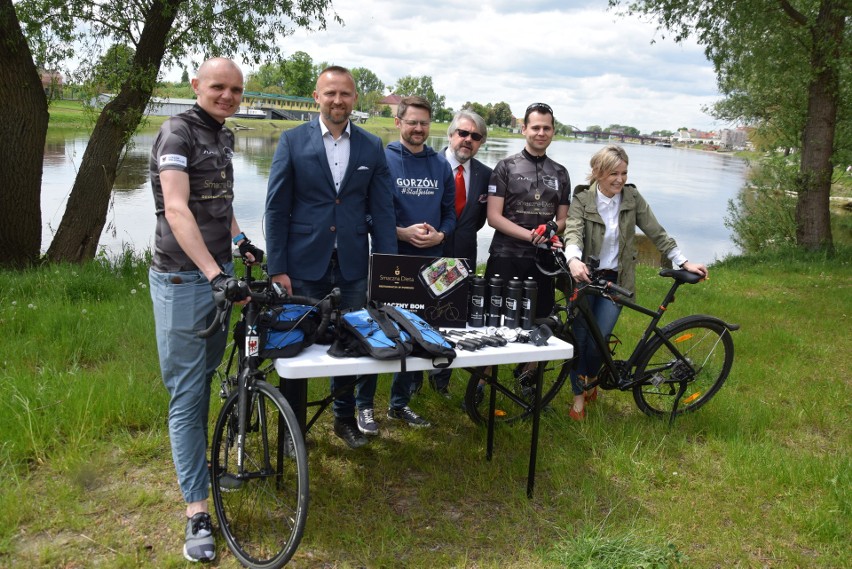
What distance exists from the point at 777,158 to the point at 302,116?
8499cm

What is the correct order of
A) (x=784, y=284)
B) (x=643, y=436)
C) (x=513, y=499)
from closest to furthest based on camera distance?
(x=513, y=499), (x=643, y=436), (x=784, y=284)

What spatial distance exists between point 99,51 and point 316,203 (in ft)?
19.9

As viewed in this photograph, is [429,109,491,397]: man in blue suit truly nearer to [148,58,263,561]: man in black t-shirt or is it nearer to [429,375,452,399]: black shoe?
[429,375,452,399]: black shoe

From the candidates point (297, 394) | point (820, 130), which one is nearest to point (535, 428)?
point (297, 394)

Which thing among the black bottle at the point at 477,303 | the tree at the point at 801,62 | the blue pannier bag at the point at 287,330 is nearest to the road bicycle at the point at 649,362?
the black bottle at the point at 477,303

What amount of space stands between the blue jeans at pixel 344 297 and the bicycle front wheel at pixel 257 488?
61 cm

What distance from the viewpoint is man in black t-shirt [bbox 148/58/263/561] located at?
2.66m

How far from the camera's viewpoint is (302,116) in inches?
3632

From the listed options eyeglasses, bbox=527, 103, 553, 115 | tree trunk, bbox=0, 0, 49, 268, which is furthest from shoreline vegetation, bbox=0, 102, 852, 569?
tree trunk, bbox=0, 0, 49, 268

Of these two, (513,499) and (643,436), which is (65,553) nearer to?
(513,499)

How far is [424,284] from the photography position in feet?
11.1

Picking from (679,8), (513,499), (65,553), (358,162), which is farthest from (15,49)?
(679,8)

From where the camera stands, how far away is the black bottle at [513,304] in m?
3.50

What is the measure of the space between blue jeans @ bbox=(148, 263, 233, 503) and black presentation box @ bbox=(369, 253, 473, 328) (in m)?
0.87
